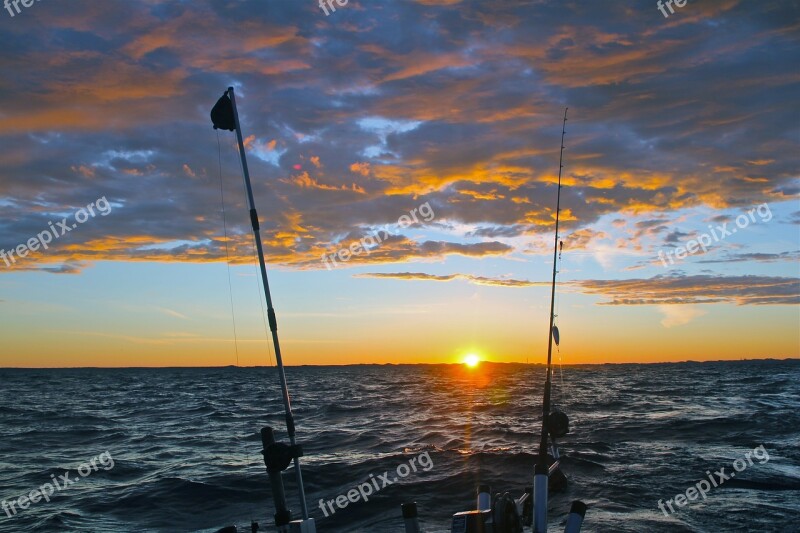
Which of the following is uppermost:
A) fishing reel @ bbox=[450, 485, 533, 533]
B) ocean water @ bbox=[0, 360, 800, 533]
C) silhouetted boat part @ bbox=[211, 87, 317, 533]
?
silhouetted boat part @ bbox=[211, 87, 317, 533]

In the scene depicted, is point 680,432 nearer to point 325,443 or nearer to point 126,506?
point 325,443

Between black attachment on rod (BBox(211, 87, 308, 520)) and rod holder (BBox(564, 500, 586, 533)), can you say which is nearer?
rod holder (BBox(564, 500, 586, 533))

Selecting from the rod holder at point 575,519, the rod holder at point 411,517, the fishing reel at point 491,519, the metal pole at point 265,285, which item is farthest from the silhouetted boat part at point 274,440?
the rod holder at point 575,519

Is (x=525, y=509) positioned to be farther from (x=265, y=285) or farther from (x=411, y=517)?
(x=265, y=285)

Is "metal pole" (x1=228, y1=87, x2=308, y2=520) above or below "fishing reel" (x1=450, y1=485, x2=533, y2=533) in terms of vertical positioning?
above

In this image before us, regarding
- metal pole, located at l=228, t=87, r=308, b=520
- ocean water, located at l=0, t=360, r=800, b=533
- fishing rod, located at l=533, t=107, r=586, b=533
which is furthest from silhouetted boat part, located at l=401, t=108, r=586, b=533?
ocean water, located at l=0, t=360, r=800, b=533

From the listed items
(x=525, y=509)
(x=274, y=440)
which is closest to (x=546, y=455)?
(x=525, y=509)

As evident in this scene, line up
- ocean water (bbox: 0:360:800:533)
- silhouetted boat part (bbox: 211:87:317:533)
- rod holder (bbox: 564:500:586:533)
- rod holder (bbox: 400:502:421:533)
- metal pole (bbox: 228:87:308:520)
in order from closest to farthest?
silhouetted boat part (bbox: 211:87:317:533) → rod holder (bbox: 564:500:586:533) → rod holder (bbox: 400:502:421:533) → metal pole (bbox: 228:87:308:520) → ocean water (bbox: 0:360:800:533)

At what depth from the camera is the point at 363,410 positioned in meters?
36.4

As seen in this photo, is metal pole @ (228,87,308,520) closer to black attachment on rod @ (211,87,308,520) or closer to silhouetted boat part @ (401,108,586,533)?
black attachment on rod @ (211,87,308,520)

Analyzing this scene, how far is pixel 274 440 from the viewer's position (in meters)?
5.99

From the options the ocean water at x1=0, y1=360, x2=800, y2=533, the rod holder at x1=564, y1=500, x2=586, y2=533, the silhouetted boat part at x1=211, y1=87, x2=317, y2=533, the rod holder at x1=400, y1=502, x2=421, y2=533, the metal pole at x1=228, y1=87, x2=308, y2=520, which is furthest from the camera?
the ocean water at x1=0, y1=360, x2=800, y2=533

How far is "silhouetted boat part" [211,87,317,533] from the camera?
5.70 meters

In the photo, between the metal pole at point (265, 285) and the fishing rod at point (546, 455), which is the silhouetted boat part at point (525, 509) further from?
the metal pole at point (265, 285)
